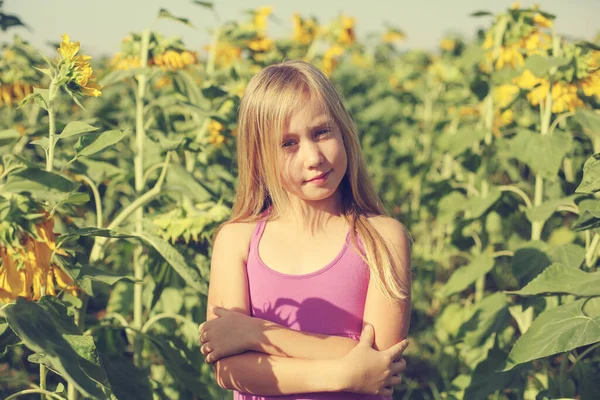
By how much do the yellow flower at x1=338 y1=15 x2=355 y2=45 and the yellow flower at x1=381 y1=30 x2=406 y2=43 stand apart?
75.5 inches

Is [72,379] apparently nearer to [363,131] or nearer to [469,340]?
[469,340]

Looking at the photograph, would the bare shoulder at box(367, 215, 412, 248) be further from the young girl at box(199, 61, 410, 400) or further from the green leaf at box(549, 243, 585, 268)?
the green leaf at box(549, 243, 585, 268)

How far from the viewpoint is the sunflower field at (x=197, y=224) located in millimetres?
1409

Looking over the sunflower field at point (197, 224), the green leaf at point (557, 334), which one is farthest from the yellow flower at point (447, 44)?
the green leaf at point (557, 334)

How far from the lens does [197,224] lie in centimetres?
182

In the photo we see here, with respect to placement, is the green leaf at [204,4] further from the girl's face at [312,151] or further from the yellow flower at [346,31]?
the yellow flower at [346,31]

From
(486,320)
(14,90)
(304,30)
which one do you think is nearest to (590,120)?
(486,320)

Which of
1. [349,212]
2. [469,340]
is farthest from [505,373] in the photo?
[349,212]

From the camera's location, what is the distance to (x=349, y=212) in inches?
62.3

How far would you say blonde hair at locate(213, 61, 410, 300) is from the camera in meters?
1.47

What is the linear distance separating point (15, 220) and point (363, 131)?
3.96 meters

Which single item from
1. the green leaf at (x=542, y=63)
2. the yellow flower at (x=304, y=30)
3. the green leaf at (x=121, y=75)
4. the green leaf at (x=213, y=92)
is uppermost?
the yellow flower at (x=304, y=30)

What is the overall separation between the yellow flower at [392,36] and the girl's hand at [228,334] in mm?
5564

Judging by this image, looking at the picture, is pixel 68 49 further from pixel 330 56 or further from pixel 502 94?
pixel 330 56
